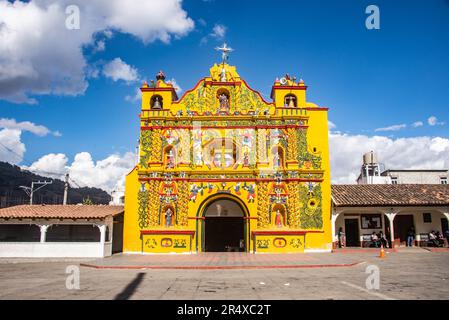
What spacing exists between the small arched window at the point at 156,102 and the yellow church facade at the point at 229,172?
3.0 inches

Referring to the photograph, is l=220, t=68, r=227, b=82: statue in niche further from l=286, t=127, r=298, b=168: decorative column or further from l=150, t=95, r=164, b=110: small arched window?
l=286, t=127, r=298, b=168: decorative column

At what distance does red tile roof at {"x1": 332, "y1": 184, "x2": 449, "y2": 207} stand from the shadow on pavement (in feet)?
55.2

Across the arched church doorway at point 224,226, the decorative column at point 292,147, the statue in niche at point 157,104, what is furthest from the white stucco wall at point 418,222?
the statue in niche at point 157,104

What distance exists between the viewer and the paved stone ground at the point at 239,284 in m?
10.1

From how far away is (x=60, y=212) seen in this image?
2430 cm

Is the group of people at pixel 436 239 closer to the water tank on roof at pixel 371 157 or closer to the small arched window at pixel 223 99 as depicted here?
the water tank on roof at pixel 371 157

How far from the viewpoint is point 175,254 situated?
24.0m

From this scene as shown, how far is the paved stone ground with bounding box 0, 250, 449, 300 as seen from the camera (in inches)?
396

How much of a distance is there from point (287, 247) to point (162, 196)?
9.15 meters

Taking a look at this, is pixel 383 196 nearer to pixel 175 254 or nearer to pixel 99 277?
pixel 175 254

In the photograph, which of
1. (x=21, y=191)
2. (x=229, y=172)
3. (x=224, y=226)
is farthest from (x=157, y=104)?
(x=21, y=191)

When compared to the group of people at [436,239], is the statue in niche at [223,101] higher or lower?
higher

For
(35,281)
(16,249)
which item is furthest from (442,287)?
(16,249)

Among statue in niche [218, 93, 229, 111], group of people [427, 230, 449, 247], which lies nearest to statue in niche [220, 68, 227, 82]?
statue in niche [218, 93, 229, 111]
